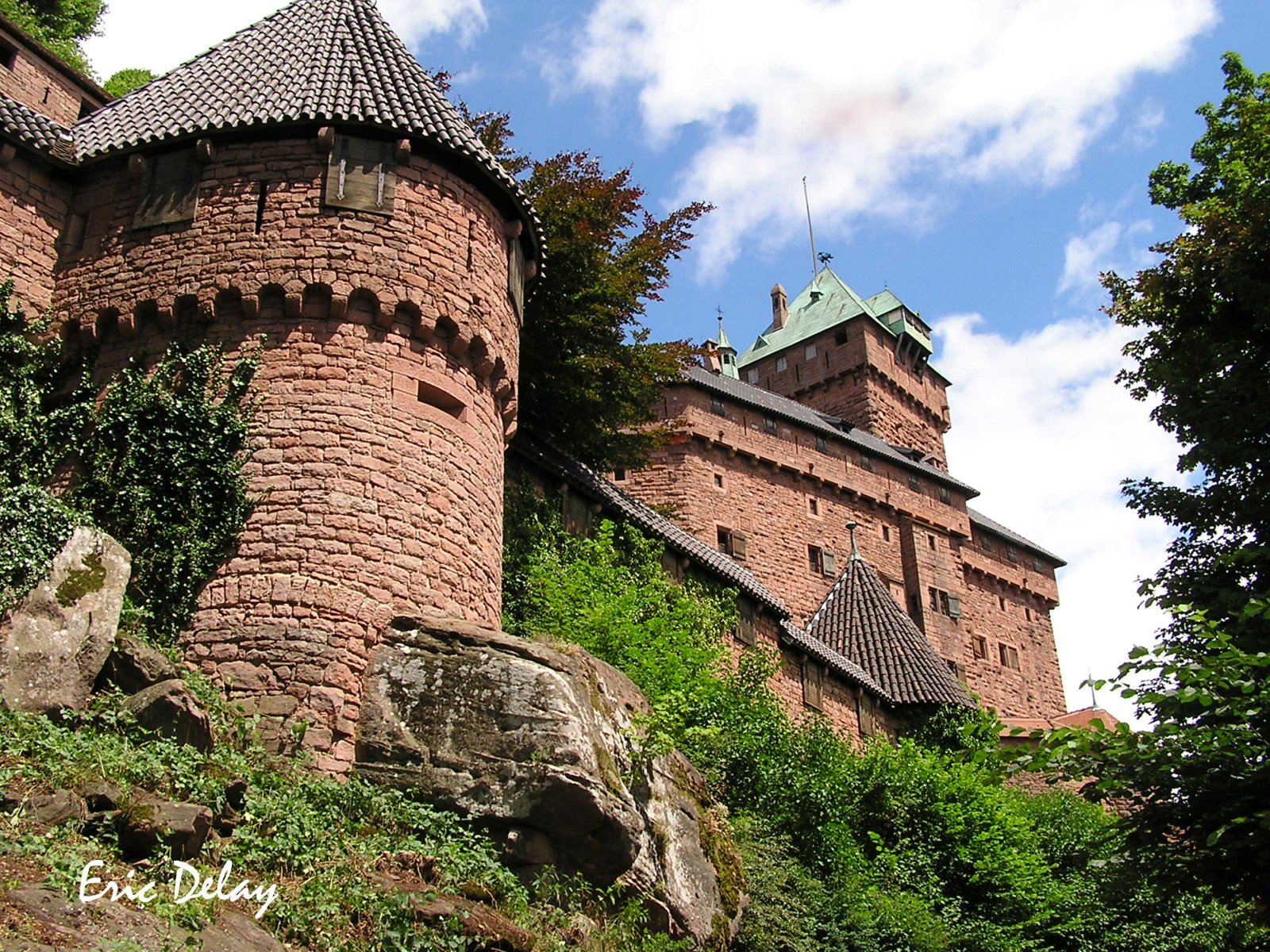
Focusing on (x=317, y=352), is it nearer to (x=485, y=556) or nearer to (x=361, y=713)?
(x=485, y=556)

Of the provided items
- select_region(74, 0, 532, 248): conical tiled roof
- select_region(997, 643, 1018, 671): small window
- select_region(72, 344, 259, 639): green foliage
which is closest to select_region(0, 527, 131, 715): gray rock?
select_region(72, 344, 259, 639): green foliage

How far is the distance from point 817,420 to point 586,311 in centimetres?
2149

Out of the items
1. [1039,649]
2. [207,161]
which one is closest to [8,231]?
[207,161]

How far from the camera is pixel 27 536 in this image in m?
9.61

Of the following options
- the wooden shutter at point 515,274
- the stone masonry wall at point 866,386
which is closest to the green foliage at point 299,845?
the wooden shutter at point 515,274

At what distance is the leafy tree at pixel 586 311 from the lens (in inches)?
736

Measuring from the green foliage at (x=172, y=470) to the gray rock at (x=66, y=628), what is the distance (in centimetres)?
79

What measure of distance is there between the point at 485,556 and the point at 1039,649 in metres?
35.4

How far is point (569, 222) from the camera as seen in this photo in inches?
737

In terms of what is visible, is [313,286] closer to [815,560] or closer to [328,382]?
[328,382]

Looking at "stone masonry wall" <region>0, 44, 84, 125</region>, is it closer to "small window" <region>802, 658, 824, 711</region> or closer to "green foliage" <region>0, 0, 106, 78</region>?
"green foliage" <region>0, 0, 106, 78</region>

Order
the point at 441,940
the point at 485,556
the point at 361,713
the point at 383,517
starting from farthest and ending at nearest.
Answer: the point at 485,556, the point at 383,517, the point at 361,713, the point at 441,940

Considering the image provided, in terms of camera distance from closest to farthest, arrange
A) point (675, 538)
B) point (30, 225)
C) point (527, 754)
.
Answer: point (527, 754) → point (30, 225) → point (675, 538)

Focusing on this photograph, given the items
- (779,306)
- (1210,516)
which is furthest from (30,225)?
(779,306)
